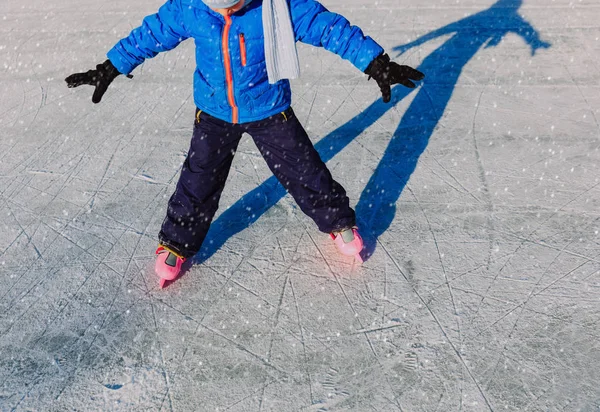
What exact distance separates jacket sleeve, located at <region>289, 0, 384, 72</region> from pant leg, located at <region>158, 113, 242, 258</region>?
558 mm

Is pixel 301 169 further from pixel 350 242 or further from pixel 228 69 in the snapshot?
pixel 228 69

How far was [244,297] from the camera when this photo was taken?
2928 mm

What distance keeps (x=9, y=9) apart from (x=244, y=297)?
5.18 meters

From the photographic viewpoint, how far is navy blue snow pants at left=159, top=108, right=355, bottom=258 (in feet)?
9.23

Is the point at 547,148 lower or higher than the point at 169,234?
lower

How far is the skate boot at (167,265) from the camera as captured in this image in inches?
119

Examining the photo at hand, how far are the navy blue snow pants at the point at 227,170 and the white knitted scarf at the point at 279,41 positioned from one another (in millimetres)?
260

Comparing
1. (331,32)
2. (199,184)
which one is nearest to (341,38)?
(331,32)

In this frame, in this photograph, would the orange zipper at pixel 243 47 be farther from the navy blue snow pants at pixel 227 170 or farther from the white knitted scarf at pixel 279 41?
the navy blue snow pants at pixel 227 170

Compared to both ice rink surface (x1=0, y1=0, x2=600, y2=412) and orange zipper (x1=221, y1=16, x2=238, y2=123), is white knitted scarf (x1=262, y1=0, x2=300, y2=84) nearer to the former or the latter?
orange zipper (x1=221, y1=16, x2=238, y2=123)

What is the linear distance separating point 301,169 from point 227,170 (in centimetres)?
36

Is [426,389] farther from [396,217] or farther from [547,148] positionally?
[547,148]

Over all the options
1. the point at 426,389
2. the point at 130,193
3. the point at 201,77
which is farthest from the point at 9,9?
the point at 426,389

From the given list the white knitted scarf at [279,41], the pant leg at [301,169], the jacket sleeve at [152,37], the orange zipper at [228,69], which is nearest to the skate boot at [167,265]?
the pant leg at [301,169]
